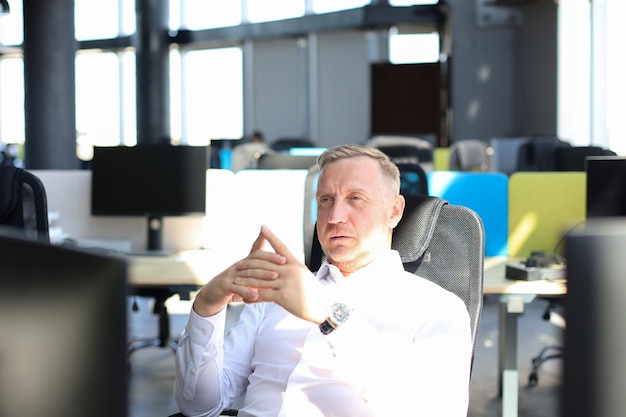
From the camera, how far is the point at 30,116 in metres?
8.13

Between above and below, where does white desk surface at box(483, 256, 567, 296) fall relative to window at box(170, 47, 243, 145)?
below

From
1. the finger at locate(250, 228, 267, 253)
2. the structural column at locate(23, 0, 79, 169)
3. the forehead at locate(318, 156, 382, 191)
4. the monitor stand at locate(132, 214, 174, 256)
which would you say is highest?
the structural column at locate(23, 0, 79, 169)

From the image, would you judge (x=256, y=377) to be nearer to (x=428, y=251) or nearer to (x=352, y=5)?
(x=428, y=251)

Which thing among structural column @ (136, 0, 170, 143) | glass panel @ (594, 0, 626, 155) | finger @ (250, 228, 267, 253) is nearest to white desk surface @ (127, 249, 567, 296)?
finger @ (250, 228, 267, 253)

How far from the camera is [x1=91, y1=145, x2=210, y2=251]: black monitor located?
4109mm

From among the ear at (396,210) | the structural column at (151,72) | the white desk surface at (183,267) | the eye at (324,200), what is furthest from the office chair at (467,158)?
the structural column at (151,72)

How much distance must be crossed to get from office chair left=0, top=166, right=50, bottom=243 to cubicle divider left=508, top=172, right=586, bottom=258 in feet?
7.27

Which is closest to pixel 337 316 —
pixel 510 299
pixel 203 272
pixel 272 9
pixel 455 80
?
pixel 510 299

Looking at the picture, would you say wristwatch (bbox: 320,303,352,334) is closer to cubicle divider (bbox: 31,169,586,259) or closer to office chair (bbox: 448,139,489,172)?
cubicle divider (bbox: 31,169,586,259)

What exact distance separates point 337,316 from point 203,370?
0.38 m

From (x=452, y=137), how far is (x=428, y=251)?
38.6 ft

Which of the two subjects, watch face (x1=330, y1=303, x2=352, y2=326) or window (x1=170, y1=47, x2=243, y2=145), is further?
window (x1=170, y1=47, x2=243, y2=145)

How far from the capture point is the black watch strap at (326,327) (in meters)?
1.67

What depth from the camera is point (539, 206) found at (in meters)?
4.07
